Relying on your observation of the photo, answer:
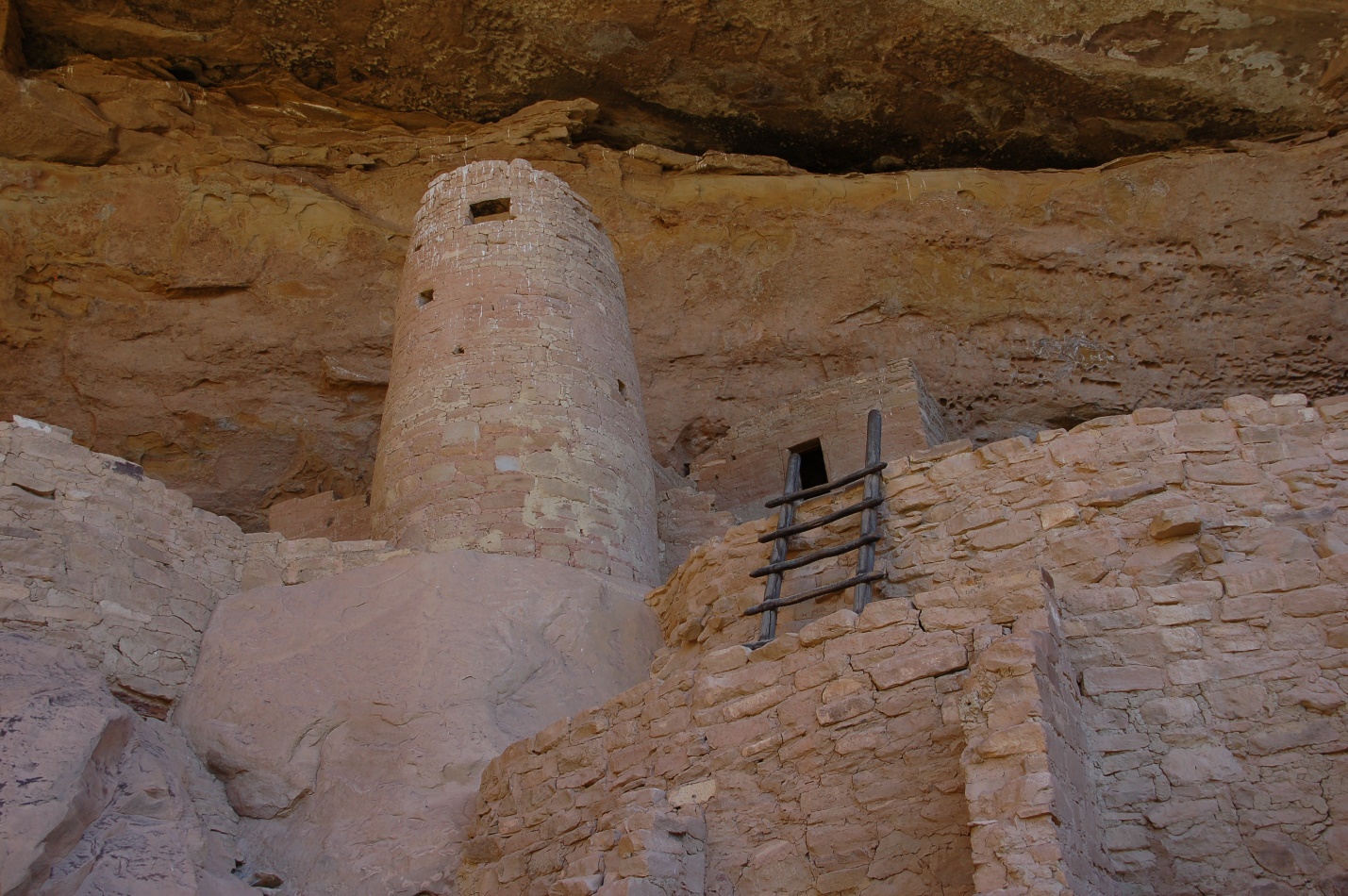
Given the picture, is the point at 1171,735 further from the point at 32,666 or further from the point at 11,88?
the point at 11,88

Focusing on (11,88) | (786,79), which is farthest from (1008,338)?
(11,88)

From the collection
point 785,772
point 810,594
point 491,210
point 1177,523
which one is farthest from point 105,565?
point 1177,523

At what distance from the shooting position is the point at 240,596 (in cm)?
845

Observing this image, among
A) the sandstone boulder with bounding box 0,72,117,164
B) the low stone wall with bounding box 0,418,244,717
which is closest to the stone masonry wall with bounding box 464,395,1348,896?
the low stone wall with bounding box 0,418,244,717

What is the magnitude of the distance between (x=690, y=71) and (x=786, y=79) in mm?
1151

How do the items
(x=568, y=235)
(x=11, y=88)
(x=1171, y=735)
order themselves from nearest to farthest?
(x=1171, y=735) < (x=568, y=235) < (x=11, y=88)

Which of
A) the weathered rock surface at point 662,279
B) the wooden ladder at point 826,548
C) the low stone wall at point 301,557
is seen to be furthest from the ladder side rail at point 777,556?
the weathered rock surface at point 662,279

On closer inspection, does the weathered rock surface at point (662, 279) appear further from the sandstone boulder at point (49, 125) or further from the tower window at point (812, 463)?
the tower window at point (812, 463)

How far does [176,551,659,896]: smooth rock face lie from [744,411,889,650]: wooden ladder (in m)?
1.48

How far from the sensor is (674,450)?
47.1 feet

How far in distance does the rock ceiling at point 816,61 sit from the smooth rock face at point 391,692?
25.9 ft

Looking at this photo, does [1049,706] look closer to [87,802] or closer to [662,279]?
[87,802]

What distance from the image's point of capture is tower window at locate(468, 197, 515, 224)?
35.7ft

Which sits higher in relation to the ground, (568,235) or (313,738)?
(568,235)
